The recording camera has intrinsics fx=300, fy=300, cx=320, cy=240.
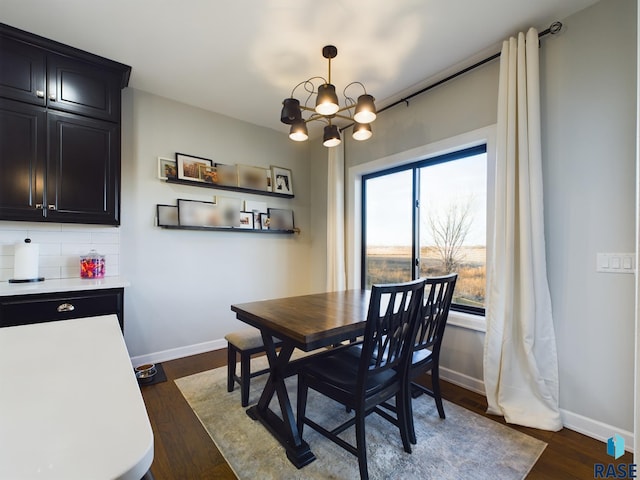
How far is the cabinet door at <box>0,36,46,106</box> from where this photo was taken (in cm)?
206

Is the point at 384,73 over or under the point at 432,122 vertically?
over

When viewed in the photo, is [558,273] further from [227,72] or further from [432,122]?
[227,72]

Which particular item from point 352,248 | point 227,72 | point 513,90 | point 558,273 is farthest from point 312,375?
point 227,72

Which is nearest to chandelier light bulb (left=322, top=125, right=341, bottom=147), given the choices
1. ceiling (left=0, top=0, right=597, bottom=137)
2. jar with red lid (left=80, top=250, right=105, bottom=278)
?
ceiling (left=0, top=0, right=597, bottom=137)

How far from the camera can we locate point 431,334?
1949mm

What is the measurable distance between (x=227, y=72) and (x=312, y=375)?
8.21 feet

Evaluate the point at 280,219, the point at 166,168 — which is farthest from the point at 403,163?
the point at 166,168

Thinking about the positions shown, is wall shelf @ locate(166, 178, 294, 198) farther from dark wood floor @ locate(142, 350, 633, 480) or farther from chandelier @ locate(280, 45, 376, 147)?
dark wood floor @ locate(142, 350, 633, 480)

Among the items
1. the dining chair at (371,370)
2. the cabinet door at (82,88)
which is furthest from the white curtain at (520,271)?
the cabinet door at (82,88)

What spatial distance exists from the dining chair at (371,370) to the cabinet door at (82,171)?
2064mm

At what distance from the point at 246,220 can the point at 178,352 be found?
5.17ft

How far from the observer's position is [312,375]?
1709 millimetres

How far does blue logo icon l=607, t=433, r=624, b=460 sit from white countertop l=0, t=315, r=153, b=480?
8.07ft

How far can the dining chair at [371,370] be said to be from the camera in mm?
1462
